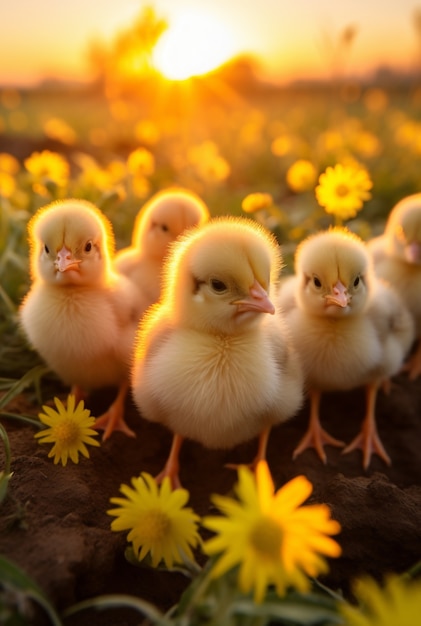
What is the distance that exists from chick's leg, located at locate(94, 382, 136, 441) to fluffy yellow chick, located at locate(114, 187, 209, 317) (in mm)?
432

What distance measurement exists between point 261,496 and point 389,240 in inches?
75.8

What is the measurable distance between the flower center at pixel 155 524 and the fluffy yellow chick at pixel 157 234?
1.19 metres

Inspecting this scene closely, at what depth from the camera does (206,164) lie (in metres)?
4.74

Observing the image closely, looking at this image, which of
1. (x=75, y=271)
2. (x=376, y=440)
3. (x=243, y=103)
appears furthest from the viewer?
(x=243, y=103)

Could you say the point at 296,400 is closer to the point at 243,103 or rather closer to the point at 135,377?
the point at 135,377

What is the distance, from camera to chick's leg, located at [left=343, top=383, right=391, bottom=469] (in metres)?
2.30

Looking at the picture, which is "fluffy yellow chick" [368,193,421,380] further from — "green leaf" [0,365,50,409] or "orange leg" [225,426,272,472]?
"green leaf" [0,365,50,409]

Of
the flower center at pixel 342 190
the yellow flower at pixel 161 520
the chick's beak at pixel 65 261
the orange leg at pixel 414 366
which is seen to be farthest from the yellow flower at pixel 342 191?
the yellow flower at pixel 161 520

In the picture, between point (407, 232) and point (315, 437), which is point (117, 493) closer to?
point (315, 437)

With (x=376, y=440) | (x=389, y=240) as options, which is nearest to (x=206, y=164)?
(x=389, y=240)

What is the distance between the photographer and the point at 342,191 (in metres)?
2.72

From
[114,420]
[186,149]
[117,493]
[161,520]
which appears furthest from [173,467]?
[186,149]

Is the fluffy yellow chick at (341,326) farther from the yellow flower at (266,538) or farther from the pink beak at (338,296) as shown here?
the yellow flower at (266,538)

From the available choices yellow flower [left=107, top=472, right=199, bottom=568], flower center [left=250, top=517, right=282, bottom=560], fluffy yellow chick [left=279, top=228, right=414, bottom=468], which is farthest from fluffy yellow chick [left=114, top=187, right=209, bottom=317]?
flower center [left=250, top=517, right=282, bottom=560]
